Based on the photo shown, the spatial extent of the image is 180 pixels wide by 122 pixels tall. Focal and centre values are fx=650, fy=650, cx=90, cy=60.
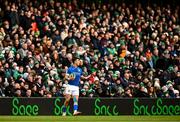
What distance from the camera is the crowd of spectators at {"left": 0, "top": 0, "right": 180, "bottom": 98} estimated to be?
2695cm

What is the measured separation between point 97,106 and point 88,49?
150 inches

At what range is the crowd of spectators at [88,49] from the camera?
88.4 ft

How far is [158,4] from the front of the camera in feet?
123

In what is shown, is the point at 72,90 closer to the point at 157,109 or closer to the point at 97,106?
the point at 97,106

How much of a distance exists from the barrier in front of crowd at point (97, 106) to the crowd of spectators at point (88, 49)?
579 mm

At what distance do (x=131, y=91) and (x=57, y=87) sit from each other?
3.47 m

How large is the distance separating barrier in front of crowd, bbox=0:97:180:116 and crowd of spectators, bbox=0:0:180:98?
0.58 metres

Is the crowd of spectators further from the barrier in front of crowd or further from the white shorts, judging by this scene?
the white shorts

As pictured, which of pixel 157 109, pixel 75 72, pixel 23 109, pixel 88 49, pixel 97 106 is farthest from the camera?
pixel 88 49

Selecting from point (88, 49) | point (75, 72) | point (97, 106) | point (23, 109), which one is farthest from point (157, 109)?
point (23, 109)

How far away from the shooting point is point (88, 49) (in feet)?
97.8

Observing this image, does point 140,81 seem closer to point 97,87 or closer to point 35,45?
point 97,87

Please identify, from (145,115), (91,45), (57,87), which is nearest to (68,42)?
(91,45)

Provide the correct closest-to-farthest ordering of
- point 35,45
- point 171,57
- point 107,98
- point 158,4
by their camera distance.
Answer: point 107,98 → point 35,45 → point 171,57 → point 158,4
